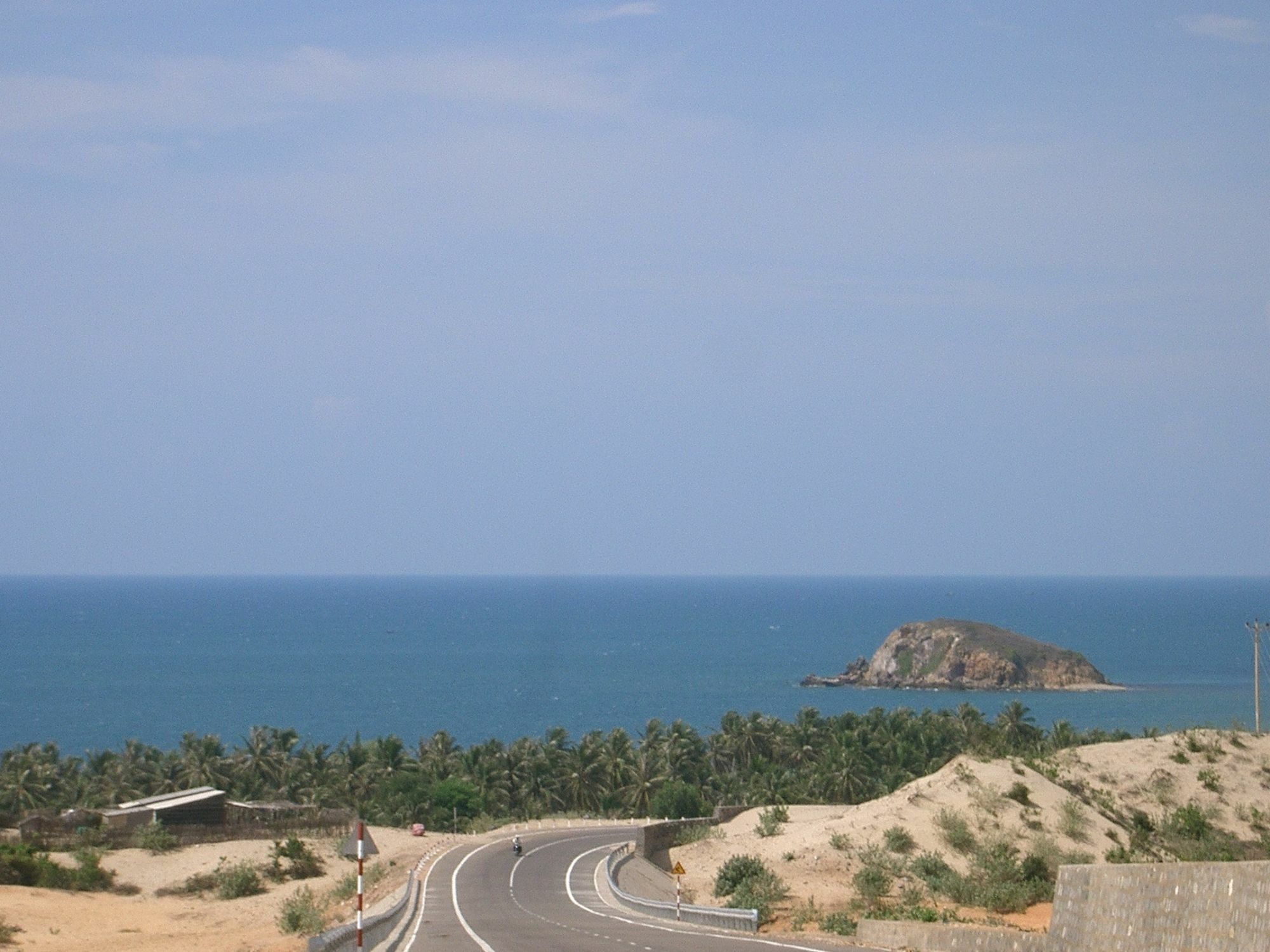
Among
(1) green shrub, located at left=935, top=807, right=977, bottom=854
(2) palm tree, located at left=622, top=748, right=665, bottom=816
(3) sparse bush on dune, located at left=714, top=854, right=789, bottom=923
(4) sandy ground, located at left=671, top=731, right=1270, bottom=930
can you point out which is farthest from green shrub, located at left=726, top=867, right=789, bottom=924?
(2) palm tree, located at left=622, top=748, right=665, bottom=816

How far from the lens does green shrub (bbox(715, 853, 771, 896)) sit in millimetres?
40531

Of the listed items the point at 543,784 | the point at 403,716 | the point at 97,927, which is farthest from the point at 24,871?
the point at 403,716

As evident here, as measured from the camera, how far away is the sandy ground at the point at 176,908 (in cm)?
3647

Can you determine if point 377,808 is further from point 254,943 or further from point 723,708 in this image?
point 723,708

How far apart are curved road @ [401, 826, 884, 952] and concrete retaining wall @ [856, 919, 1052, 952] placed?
45.0 inches

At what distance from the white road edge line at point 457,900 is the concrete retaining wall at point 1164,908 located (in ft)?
35.7

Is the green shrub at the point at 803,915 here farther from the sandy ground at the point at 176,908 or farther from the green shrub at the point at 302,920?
the green shrub at the point at 302,920

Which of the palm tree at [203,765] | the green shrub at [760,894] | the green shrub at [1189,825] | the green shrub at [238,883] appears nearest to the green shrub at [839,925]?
the green shrub at [760,894]

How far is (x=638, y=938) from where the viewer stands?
27656mm

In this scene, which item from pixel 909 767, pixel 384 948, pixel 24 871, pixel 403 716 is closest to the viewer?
pixel 384 948

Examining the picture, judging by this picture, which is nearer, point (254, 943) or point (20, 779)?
point (254, 943)

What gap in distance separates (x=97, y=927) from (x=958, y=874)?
24.3 m

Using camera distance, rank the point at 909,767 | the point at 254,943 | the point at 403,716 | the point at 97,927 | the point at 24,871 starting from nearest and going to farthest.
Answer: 1. the point at 254,943
2. the point at 97,927
3. the point at 24,871
4. the point at 909,767
5. the point at 403,716

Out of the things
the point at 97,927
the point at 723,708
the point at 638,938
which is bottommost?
the point at 723,708
